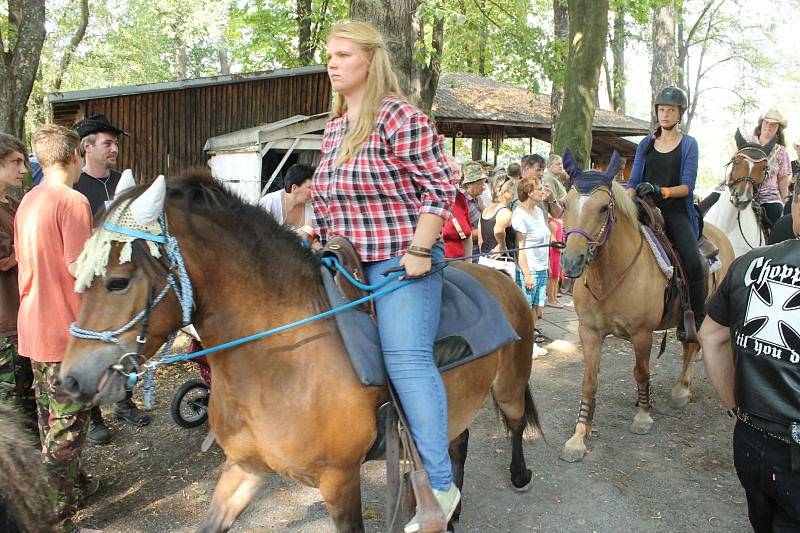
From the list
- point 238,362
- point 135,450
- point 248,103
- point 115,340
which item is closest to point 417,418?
point 238,362

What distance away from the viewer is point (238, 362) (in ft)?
7.55

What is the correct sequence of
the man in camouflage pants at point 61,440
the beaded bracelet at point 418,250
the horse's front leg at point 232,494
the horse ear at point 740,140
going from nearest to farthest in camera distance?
the beaded bracelet at point 418,250 < the horse's front leg at point 232,494 < the man in camouflage pants at point 61,440 < the horse ear at point 740,140

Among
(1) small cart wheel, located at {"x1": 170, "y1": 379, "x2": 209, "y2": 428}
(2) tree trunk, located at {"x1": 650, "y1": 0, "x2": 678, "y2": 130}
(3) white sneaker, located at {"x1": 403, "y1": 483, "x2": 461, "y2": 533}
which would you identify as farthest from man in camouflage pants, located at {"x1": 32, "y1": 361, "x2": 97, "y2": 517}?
(2) tree trunk, located at {"x1": 650, "y1": 0, "x2": 678, "y2": 130}

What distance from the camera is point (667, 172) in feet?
18.0

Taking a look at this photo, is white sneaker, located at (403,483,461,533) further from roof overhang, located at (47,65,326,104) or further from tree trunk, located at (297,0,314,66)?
tree trunk, located at (297,0,314,66)

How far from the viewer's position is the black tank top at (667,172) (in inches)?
214

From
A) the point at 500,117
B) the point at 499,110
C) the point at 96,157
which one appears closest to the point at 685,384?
the point at 96,157

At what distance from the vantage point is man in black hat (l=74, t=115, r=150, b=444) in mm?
4828

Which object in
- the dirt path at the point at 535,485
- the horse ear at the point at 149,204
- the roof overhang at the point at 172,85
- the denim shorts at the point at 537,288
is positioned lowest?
the dirt path at the point at 535,485

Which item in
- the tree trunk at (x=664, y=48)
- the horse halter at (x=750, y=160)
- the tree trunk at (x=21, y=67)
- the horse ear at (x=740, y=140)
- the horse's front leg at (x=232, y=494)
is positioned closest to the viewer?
the horse's front leg at (x=232, y=494)

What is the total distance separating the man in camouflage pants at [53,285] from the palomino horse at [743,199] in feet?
24.5

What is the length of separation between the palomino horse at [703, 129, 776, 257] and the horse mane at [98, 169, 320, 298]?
6926 millimetres

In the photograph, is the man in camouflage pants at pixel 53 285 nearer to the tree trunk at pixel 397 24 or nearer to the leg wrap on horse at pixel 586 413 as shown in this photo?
the tree trunk at pixel 397 24

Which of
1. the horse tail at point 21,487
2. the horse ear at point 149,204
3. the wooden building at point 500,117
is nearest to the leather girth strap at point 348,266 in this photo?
the horse ear at point 149,204
